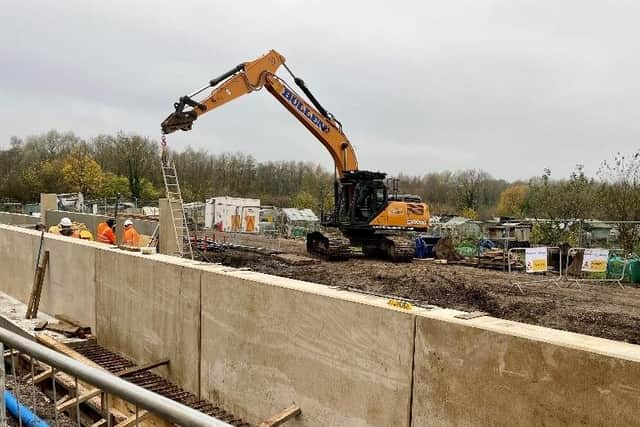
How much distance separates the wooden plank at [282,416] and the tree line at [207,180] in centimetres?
2400

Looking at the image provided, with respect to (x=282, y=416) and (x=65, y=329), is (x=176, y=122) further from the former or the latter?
(x=282, y=416)

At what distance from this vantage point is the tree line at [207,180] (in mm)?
50875

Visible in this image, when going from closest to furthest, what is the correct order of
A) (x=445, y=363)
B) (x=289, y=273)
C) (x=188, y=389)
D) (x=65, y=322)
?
(x=445, y=363)
(x=188, y=389)
(x=65, y=322)
(x=289, y=273)

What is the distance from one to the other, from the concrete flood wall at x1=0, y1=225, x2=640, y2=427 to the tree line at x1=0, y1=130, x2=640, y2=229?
23.5m

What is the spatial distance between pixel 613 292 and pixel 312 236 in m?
10.2

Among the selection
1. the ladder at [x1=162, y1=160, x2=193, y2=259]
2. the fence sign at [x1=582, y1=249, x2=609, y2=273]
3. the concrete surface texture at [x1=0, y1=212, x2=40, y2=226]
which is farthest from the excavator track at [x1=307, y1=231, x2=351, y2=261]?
the concrete surface texture at [x1=0, y1=212, x2=40, y2=226]

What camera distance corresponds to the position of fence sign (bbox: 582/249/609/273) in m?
14.6

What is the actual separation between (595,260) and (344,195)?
8233 millimetres

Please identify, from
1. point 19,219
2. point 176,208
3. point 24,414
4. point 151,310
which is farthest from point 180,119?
point 19,219

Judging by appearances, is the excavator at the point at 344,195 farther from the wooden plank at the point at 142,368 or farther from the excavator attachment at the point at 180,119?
the wooden plank at the point at 142,368

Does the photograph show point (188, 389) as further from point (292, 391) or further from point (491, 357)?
point (491, 357)

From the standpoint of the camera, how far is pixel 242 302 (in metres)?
4.75

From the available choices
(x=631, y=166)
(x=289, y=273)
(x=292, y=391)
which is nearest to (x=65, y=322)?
(x=292, y=391)

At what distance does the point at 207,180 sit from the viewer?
65125 millimetres
